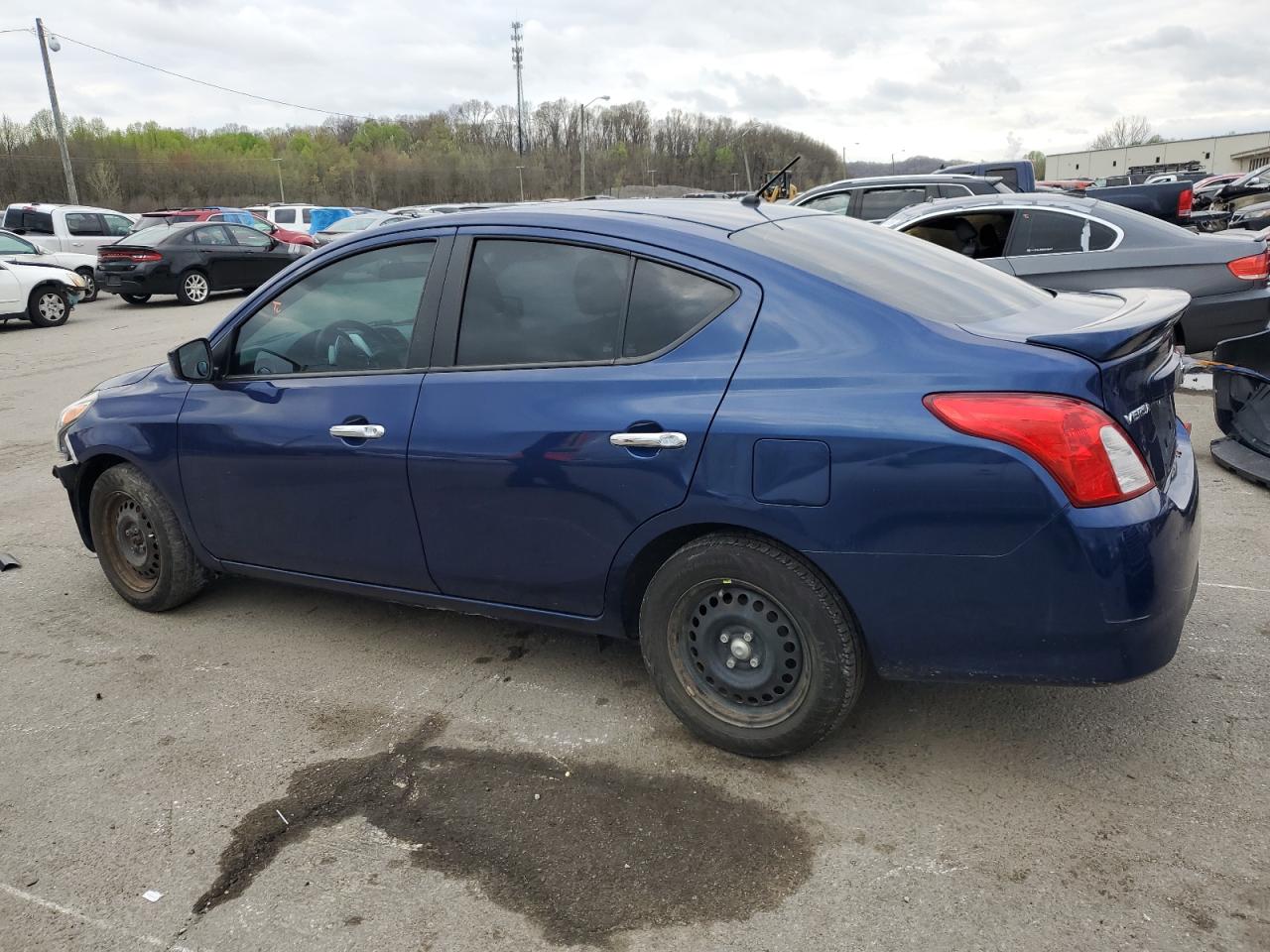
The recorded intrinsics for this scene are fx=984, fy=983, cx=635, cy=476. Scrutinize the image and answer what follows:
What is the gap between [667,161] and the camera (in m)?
117

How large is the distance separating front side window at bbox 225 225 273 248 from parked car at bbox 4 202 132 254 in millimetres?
4122

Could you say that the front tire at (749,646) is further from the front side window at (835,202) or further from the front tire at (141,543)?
the front side window at (835,202)

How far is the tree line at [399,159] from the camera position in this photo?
218 feet

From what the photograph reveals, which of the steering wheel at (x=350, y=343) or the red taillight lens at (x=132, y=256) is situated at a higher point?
the steering wheel at (x=350, y=343)

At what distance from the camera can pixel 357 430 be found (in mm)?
3627

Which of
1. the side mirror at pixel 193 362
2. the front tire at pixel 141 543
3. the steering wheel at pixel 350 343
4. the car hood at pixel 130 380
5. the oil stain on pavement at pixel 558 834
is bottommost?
the oil stain on pavement at pixel 558 834

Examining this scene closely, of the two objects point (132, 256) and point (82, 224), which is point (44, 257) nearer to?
point (132, 256)

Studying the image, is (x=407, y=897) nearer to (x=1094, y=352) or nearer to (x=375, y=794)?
(x=375, y=794)

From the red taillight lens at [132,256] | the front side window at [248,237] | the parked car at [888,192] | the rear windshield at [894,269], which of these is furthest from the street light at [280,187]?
the rear windshield at [894,269]

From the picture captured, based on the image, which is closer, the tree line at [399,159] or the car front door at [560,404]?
the car front door at [560,404]

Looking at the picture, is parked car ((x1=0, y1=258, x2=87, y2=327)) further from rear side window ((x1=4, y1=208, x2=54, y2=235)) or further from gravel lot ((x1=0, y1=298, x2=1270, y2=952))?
gravel lot ((x1=0, y1=298, x2=1270, y2=952))

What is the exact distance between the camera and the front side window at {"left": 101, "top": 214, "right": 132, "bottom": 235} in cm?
2369

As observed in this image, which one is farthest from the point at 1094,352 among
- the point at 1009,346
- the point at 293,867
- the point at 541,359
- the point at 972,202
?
the point at 972,202

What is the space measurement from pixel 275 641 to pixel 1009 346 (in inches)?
125
